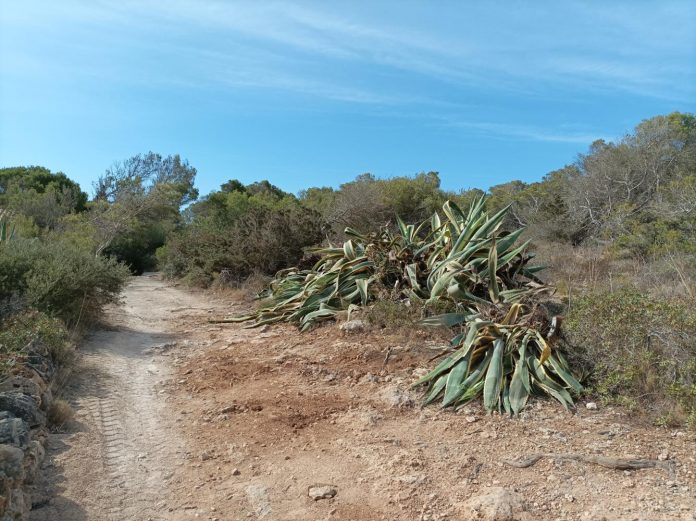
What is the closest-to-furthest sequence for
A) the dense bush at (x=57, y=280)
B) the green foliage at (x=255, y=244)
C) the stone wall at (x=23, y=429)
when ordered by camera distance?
1. the stone wall at (x=23, y=429)
2. the dense bush at (x=57, y=280)
3. the green foliage at (x=255, y=244)

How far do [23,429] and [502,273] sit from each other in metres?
5.17

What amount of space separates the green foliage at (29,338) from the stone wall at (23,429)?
4.4 inches

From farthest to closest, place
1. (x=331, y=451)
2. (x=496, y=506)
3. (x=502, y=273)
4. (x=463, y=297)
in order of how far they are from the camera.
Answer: (x=502, y=273) < (x=463, y=297) < (x=331, y=451) < (x=496, y=506)

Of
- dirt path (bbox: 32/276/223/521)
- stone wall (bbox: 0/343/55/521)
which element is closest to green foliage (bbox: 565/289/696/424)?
dirt path (bbox: 32/276/223/521)

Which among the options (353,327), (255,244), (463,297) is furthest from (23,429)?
(255,244)

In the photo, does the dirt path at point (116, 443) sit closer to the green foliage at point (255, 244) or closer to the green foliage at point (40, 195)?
the green foliage at point (255, 244)

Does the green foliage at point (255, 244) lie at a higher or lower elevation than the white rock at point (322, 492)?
higher

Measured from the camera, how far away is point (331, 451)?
13.8 ft

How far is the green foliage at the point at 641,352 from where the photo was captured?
13.5ft

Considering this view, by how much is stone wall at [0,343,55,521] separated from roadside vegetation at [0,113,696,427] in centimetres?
50

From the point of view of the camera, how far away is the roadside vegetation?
461 centimetres

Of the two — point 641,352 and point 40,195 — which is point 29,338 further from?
point 40,195

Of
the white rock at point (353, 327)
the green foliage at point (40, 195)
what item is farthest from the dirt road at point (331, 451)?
the green foliage at point (40, 195)

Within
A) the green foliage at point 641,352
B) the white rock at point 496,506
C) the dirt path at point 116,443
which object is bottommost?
the dirt path at point 116,443
